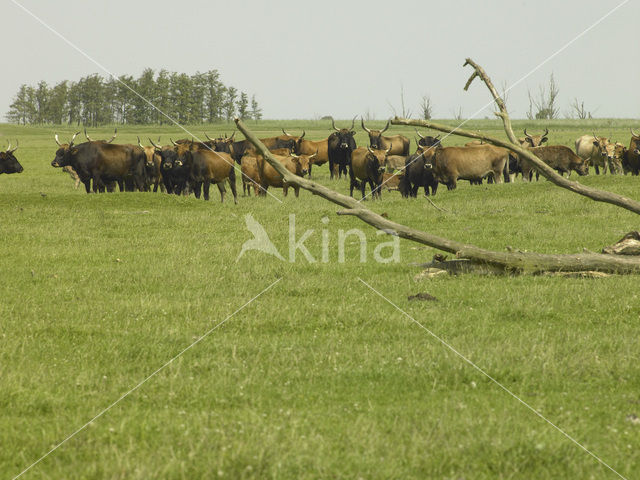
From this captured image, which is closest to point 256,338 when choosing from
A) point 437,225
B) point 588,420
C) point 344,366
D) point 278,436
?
point 344,366

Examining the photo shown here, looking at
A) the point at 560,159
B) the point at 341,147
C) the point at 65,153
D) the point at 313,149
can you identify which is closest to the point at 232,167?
the point at 65,153

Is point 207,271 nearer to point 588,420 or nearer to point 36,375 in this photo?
point 36,375

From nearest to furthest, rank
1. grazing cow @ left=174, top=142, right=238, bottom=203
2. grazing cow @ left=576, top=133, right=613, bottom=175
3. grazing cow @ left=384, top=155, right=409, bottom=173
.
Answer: grazing cow @ left=174, top=142, right=238, bottom=203
grazing cow @ left=384, top=155, right=409, bottom=173
grazing cow @ left=576, top=133, right=613, bottom=175

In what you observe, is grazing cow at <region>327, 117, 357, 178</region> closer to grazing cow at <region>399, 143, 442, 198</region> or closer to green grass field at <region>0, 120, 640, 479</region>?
grazing cow at <region>399, 143, 442, 198</region>

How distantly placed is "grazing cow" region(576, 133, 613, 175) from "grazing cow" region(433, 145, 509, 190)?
814 centimetres

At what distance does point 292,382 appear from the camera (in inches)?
236

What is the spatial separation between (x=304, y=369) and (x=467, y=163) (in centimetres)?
2141

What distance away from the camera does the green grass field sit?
454 cm

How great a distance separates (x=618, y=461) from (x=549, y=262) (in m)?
5.66

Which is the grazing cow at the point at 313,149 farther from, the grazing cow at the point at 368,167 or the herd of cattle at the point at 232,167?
the grazing cow at the point at 368,167

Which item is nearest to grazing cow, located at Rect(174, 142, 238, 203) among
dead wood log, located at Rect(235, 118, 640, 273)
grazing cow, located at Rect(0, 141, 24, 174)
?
grazing cow, located at Rect(0, 141, 24, 174)

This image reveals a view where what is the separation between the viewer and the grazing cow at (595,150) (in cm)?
3516

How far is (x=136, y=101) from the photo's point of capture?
462 feet

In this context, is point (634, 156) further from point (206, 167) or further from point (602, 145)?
point (206, 167)
